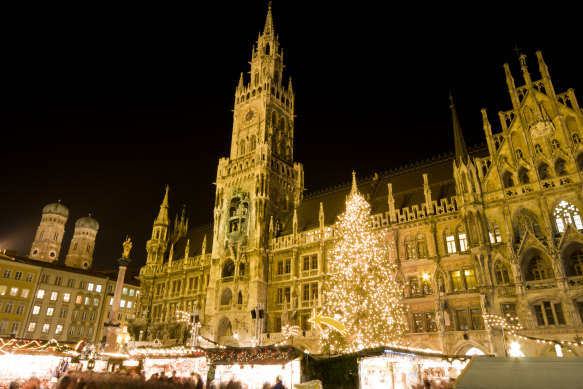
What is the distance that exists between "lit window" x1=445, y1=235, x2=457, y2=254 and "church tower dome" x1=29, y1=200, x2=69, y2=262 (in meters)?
107

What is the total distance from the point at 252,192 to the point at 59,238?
3474 inches

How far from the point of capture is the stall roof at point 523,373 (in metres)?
4.32

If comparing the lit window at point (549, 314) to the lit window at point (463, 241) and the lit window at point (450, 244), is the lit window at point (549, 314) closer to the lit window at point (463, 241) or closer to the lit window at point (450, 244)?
the lit window at point (463, 241)

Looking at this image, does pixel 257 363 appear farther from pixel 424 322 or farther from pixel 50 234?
pixel 50 234

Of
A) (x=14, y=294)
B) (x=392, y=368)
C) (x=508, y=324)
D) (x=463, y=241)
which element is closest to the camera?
(x=392, y=368)

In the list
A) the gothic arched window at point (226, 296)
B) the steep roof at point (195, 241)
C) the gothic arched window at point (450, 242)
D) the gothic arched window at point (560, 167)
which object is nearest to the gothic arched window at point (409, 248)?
the gothic arched window at point (450, 242)

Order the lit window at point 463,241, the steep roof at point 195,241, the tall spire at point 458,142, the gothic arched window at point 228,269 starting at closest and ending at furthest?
the lit window at point 463,241 → the tall spire at point 458,142 → the gothic arched window at point 228,269 → the steep roof at point 195,241

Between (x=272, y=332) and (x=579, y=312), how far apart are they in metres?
26.7

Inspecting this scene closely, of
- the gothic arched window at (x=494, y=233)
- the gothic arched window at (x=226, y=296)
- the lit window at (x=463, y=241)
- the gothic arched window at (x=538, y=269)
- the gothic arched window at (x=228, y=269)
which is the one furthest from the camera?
the gothic arched window at (x=228, y=269)

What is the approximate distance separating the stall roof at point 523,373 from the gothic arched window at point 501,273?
2574 centimetres

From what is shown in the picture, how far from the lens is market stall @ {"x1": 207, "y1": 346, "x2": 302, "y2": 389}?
642 inches

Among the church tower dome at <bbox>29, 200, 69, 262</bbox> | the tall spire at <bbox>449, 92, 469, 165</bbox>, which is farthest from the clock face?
the church tower dome at <bbox>29, 200, 69, 262</bbox>

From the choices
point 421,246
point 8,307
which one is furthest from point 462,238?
point 8,307

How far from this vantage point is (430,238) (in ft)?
106
